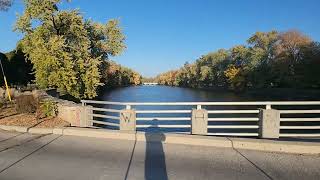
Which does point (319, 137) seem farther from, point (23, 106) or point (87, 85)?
point (87, 85)

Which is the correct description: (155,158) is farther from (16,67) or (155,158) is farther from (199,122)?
(16,67)

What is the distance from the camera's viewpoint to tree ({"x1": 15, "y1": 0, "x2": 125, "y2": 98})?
2827 cm

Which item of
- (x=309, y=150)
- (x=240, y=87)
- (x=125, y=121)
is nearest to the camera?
(x=309, y=150)

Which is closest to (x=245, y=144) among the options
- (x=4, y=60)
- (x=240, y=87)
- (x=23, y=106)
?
(x=23, y=106)

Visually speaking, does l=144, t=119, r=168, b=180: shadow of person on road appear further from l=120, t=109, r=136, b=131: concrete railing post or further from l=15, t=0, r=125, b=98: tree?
l=15, t=0, r=125, b=98: tree

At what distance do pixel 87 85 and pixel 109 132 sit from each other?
777 inches

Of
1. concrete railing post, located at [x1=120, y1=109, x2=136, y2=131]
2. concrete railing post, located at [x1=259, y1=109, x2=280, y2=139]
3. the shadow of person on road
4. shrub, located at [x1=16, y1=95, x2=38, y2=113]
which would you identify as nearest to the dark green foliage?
shrub, located at [x1=16, y1=95, x2=38, y2=113]

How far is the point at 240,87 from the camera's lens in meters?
106

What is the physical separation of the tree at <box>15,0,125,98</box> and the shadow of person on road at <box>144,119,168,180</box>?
1891cm

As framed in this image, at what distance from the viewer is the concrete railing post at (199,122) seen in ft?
37.4

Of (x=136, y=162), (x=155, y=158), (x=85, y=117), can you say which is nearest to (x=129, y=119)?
(x=85, y=117)

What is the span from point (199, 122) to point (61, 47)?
19.5 meters

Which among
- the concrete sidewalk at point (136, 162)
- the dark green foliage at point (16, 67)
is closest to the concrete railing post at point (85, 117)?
the concrete sidewalk at point (136, 162)

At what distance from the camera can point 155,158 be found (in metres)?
8.65
